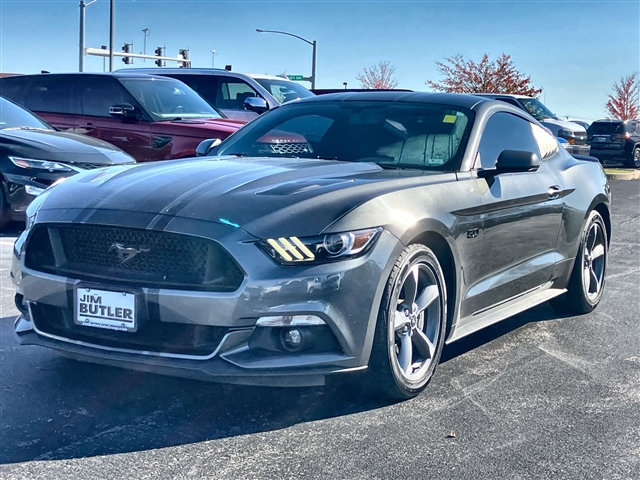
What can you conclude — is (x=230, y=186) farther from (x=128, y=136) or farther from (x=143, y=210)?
(x=128, y=136)

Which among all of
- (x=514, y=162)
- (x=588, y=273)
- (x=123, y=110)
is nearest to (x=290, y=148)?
(x=514, y=162)

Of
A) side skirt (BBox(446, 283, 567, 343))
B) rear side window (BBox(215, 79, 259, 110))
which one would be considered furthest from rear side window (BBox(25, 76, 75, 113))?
side skirt (BBox(446, 283, 567, 343))

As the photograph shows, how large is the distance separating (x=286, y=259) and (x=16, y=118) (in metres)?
6.72

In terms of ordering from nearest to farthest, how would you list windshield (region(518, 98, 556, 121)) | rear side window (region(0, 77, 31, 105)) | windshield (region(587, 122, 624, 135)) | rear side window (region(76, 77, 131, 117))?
rear side window (region(76, 77, 131, 117))
rear side window (region(0, 77, 31, 105))
windshield (region(518, 98, 556, 121))
windshield (region(587, 122, 624, 135))

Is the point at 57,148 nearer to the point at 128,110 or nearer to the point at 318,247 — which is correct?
the point at 128,110

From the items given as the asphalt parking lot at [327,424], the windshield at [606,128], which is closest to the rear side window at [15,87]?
the asphalt parking lot at [327,424]

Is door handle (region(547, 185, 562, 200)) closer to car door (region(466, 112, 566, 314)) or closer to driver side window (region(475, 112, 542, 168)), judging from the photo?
car door (region(466, 112, 566, 314))

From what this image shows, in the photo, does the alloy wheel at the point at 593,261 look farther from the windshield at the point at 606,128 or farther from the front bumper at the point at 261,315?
the windshield at the point at 606,128

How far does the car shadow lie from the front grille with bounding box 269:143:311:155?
1486 mm

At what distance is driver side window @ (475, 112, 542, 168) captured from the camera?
15.5ft

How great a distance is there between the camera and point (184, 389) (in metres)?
3.90

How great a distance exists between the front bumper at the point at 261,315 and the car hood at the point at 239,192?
0.49ft

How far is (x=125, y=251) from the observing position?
11.3 ft

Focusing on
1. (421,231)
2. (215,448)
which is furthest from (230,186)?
(215,448)
